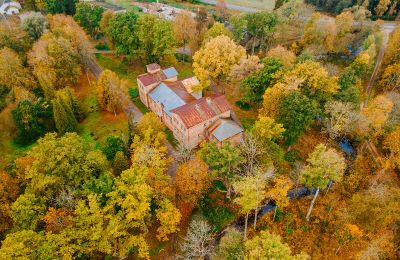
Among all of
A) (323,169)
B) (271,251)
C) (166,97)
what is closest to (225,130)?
(166,97)

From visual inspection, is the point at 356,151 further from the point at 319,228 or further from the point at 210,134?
the point at 210,134

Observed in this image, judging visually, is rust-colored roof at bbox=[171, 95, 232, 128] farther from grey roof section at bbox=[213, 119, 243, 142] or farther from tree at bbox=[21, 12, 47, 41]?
tree at bbox=[21, 12, 47, 41]

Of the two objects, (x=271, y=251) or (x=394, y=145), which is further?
(x=394, y=145)

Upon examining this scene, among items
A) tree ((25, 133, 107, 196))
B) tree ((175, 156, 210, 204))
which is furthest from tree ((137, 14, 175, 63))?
tree ((175, 156, 210, 204))

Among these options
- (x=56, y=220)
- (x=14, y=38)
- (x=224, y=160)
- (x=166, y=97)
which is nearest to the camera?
(x=56, y=220)

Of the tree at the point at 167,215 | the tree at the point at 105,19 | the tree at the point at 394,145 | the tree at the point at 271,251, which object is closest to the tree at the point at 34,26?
the tree at the point at 105,19

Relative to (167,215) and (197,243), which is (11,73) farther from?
(197,243)

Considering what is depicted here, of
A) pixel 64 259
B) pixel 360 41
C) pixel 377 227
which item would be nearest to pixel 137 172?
pixel 64 259
